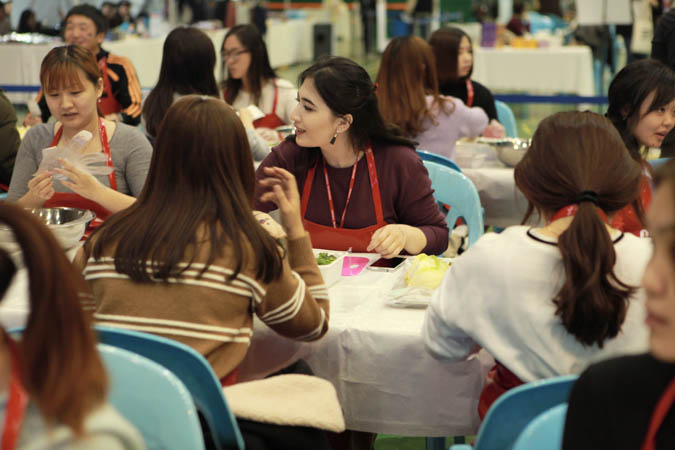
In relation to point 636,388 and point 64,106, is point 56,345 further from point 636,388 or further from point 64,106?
point 64,106

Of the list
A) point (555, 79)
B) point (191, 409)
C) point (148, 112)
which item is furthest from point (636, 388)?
point (555, 79)

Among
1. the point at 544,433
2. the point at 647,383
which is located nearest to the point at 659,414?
the point at 647,383

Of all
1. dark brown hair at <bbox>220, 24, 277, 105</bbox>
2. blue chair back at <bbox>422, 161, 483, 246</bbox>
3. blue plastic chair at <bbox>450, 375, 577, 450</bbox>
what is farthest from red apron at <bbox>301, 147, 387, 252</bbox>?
dark brown hair at <bbox>220, 24, 277, 105</bbox>

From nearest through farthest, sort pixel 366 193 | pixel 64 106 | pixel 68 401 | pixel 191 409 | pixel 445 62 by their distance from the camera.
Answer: pixel 68 401 < pixel 191 409 < pixel 366 193 < pixel 64 106 < pixel 445 62

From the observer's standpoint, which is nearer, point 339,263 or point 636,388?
point 636,388

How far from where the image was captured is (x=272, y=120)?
197 inches

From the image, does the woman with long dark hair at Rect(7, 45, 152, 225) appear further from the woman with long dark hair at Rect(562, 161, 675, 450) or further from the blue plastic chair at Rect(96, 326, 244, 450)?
the woman with long dark hair at Rect(562, 161, 675, 450)

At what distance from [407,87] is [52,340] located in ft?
11.1

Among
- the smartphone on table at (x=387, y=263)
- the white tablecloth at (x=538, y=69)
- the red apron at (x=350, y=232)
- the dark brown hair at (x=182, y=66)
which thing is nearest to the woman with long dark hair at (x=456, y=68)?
the dark brown hair at (x=182, y=66)

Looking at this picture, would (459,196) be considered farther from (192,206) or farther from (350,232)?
(192,206)

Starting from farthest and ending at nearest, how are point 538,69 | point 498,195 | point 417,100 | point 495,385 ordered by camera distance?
point 538,69 → point 417,100 → point 498,195 → point 495,385

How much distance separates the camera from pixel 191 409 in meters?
1.41

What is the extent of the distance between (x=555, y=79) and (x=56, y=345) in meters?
10.1

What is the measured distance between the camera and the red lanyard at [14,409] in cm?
111
